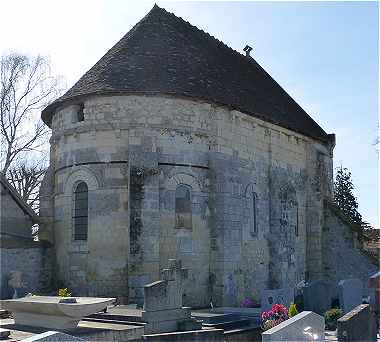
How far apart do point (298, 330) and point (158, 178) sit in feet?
29.5

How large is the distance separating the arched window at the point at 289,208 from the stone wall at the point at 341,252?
2363mm

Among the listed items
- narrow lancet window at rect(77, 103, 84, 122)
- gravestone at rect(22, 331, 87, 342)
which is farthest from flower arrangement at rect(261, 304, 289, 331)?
narrow lancet window at rect(77, 103, 84, 122)

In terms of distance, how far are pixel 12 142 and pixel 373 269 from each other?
18482mm

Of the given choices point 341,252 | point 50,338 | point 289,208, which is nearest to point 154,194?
point 289,208

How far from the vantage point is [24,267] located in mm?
→ 18500

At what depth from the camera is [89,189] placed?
59.4 feet

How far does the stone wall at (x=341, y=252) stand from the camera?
2419cm

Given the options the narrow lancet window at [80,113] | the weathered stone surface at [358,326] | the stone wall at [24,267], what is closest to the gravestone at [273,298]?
the weathered stone surface at [358,326]

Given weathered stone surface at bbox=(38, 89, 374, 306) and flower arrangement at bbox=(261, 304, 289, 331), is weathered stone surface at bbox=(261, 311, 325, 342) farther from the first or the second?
weathered stone surface at bbox=(38, 89, 374, 306)

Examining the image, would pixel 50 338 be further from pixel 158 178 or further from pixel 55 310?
pixel 158 178

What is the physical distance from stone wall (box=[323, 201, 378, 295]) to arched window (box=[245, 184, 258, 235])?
601 cm

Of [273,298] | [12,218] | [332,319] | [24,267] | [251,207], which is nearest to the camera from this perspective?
[332,319]

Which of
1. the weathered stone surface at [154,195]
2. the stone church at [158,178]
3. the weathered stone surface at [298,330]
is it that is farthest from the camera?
the stone church at [158,178]

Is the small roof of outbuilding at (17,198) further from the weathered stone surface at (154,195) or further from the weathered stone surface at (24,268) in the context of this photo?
the weathered stone surface at (24,268)
